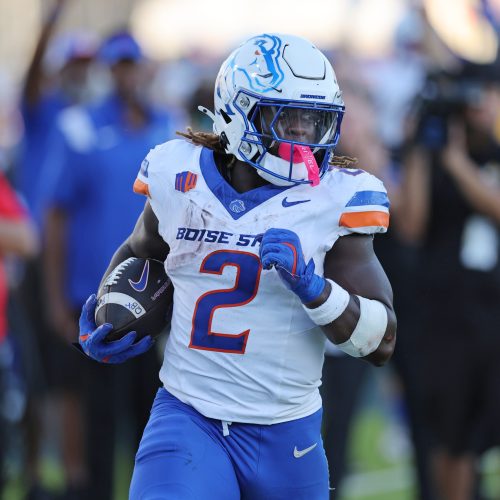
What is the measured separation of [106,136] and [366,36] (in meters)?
10.6

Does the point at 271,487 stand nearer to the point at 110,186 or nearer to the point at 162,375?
the point at 162,375

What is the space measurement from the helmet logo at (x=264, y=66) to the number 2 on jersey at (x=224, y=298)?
1.64ft

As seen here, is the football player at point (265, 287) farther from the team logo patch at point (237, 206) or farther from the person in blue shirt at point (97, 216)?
the person in blue shirt at point (97, 216)

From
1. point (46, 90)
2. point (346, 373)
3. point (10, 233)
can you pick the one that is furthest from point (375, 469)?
point (10, 233)

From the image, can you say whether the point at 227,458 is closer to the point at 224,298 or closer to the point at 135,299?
the point at 224,298

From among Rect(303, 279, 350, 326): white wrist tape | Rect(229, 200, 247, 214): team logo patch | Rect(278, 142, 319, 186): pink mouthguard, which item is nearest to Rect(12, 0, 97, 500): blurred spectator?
Rect(229, 200, 247, 214): team logo patch

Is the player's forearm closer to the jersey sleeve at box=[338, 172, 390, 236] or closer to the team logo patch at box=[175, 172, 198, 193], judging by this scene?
the jersey sleeve at box=[338, 172, 390, 236]

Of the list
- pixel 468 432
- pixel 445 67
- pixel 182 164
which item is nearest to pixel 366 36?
pixel 445 67

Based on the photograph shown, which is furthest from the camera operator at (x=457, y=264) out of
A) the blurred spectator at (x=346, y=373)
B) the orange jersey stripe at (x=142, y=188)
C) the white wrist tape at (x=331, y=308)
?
the white wrist tape at (x=331, y=308)

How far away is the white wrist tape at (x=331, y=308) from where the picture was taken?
10.9 feet

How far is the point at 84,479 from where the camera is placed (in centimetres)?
628

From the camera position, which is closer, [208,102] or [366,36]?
[208,102]

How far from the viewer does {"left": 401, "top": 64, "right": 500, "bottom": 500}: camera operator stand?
5.96m

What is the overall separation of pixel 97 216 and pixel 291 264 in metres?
2.98
